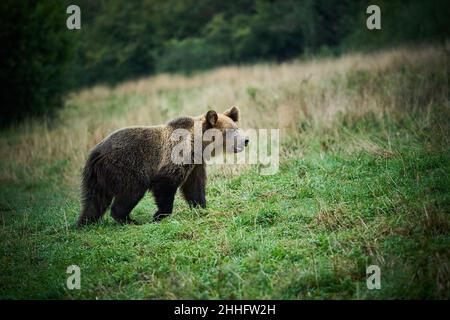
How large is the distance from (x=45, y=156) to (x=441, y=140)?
33.7 ft

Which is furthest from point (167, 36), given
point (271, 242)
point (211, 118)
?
point (271, 242)

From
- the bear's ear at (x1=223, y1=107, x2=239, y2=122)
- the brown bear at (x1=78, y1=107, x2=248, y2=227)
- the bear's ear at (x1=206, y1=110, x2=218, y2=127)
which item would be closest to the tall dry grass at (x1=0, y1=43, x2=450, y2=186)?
the bear's ear at (x1=223, y1=107, x2=239, y2=122)

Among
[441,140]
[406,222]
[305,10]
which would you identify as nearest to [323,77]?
[441,140]

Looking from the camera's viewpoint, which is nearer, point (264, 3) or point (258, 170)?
point (258, 170)

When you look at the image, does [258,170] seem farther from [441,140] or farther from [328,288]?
[328,288]

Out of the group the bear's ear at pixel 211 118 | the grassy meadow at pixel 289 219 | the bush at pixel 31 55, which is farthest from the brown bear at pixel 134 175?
the bush at pixel 31 55

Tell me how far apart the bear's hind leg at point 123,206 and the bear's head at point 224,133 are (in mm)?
1531

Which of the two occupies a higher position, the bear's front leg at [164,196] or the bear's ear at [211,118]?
the bear's ear at [211,118]

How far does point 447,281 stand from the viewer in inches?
177

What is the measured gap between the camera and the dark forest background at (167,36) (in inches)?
840

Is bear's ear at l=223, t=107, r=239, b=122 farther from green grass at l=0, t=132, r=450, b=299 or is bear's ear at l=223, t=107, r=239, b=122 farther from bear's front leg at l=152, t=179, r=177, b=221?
bear's front leg at l=152, t=179, r=177, b=221

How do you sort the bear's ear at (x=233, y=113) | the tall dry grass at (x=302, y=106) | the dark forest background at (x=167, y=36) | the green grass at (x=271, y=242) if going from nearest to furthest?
the green grass at (x=271, y=242), the bear's ear at (x=233, y=113), the tall dry grass at (x=302, y=106), the dark forest background at (x=167, y=36)

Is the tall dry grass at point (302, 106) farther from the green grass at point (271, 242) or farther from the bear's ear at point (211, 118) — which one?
the bear's ear at point (211, 118)

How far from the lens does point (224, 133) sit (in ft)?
26.5
